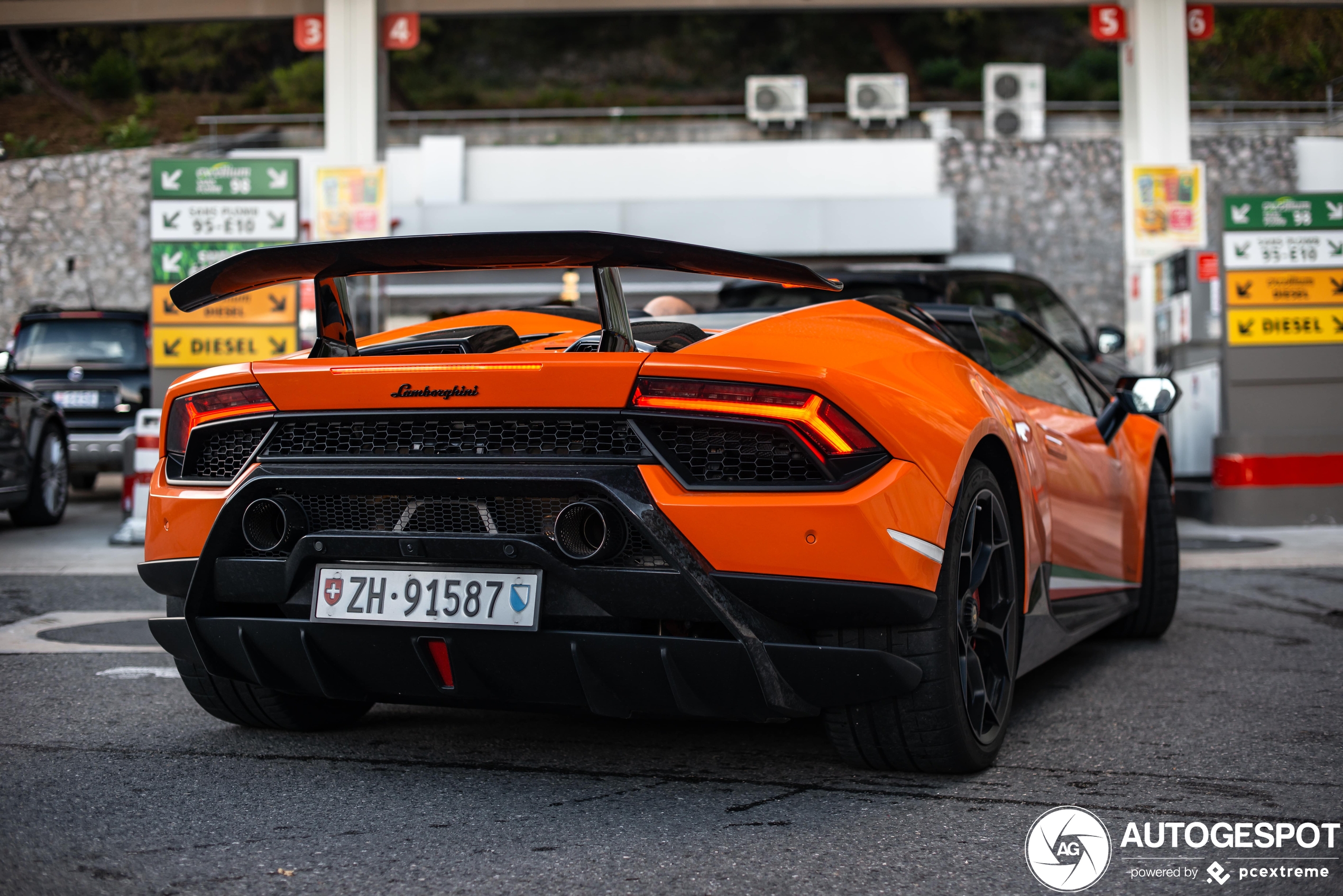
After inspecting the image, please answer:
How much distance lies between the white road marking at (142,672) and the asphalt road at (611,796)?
6cm

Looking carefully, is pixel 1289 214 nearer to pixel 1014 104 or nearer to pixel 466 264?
pixel 466 264

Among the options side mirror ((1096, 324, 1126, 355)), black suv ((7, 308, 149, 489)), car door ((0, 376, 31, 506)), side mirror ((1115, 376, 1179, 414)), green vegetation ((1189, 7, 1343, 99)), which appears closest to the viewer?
side mirror ((1115, 376, 1179, 414))

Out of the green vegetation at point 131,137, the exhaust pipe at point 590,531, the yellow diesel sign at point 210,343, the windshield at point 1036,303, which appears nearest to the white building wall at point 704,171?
the green vegetation at point 131,137

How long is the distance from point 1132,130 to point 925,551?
13.5m

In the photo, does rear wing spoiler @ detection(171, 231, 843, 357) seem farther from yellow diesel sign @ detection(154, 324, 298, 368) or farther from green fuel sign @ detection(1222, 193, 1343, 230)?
green fuel sign @ detection(1222, 193, 1343, 230)

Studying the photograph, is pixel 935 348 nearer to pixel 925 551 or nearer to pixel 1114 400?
pixel 925 551

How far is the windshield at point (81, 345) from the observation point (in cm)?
1223

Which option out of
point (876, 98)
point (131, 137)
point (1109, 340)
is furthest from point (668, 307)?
point (131, 137)

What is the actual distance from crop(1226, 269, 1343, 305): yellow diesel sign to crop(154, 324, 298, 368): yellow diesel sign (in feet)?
22.9

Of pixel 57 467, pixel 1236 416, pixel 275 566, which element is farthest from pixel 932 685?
pixel 57 467

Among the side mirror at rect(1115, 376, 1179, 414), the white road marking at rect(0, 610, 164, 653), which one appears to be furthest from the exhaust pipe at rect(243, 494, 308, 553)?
the side mirror at rect(1115, 376, 1179, 414)

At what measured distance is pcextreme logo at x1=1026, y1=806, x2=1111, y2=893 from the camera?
7.68 ft

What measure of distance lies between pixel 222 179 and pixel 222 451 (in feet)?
25.2

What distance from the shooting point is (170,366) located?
9.76m
